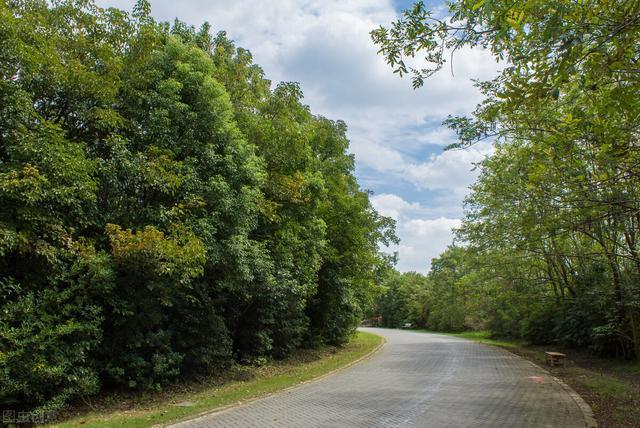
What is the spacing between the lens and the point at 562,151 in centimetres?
821

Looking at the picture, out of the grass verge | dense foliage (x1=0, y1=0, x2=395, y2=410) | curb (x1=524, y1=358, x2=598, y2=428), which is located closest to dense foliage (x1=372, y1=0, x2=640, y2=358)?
the grass verge

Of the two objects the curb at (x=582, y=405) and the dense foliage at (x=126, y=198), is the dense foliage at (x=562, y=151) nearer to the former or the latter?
the curb at (x=582, y=405)

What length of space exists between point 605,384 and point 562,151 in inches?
320

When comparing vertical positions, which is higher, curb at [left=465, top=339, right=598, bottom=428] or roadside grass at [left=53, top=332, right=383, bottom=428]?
curb at [left=465, top=339, right=598, bottom=428]

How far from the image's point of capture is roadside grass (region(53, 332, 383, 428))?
9.26 m

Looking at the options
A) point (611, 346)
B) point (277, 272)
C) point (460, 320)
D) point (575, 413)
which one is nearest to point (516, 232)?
point (575, 413)

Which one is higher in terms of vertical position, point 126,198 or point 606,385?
point 126,198

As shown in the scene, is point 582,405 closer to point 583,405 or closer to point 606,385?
point 583,405

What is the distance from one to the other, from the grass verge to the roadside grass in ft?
25.2

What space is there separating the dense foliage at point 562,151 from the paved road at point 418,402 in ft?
11.8

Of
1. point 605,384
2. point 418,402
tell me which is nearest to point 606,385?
point 605,384

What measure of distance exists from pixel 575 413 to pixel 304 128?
1257cm

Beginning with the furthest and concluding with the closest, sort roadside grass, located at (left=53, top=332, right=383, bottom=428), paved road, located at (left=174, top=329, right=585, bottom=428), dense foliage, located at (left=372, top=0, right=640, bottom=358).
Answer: roadside grass, located at (left=53, top=332, right=383, bottom=428), paved road, located at (left=174, top=329, right=585, bottom=428), dense foliage, located at (left=372, top=0, right=640, bottom=358)

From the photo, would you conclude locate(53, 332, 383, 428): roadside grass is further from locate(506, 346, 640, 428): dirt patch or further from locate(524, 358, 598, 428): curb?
locate(506, 346, 640, 428): dirt patch
